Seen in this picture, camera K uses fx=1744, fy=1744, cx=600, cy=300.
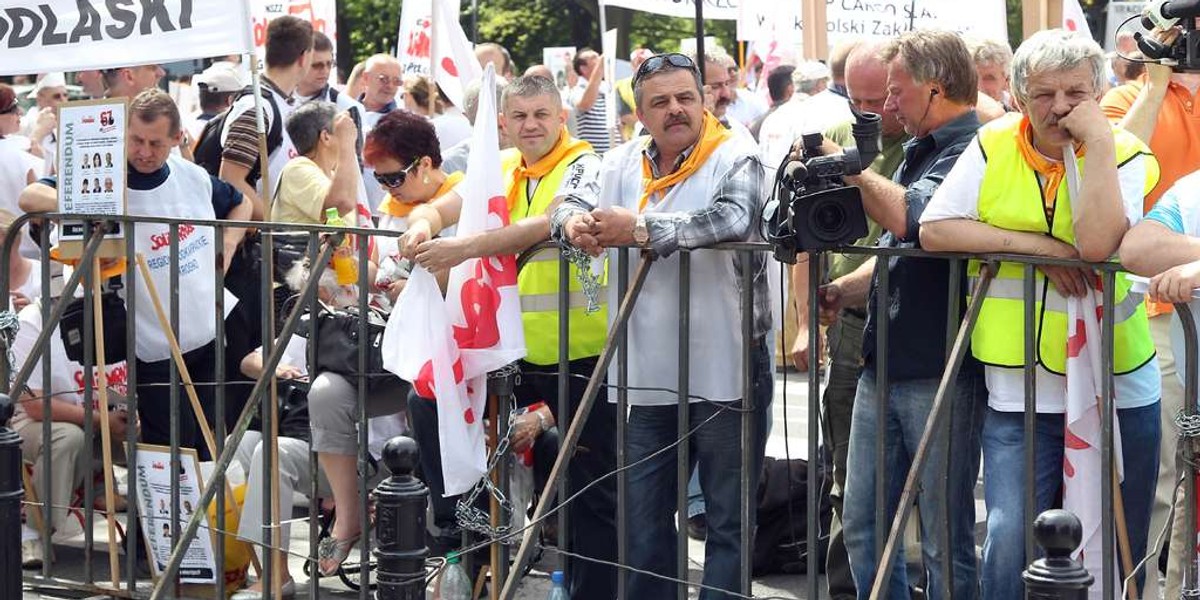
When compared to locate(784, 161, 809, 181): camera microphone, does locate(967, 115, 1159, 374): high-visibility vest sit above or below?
below

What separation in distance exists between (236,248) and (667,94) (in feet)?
9.00

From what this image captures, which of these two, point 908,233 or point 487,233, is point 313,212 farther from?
point 908,233

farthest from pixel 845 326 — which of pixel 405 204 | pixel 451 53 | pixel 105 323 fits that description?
pixel 451 53

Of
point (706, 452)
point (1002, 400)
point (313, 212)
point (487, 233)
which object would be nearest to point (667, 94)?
point (487, 233)

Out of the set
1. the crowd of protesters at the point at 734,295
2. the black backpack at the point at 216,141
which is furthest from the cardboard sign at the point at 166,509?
the black backpack at the point at 216,141

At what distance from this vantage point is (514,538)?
6.03 m

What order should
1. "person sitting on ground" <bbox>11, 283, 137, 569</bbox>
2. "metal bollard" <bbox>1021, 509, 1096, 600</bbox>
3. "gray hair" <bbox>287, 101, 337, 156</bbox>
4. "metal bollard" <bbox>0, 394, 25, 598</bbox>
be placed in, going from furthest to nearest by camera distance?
1. "gray hair" <bbox>287, 101, 337, 156</bbox>
2. "person sitting on ground" <bbox>11, 283, 137, 569</bbox>
3. "metal bollard" <bbox>0, 394, 25, 598</bbox>
4. "metal bollard" <bbox>1021, 509, 1096, 600</bbox>

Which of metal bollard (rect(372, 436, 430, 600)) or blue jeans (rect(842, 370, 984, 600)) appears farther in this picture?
blue jeans (rect(842, 370, 984, 600))

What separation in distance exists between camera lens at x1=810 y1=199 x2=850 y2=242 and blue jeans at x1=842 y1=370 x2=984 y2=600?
0.60 metres

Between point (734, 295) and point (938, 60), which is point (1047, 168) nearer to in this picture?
point (938, 60)

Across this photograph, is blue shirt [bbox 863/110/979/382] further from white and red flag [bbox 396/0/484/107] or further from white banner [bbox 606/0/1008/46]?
white and red flag [bbox 396/0/484/107]

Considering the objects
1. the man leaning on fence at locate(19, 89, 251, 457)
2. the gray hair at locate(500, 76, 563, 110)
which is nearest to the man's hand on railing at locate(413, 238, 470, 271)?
the gray hair at locate(500, 76, 563, 110)

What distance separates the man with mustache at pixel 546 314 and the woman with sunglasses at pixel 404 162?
256 millimetres

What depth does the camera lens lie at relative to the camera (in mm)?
4914
